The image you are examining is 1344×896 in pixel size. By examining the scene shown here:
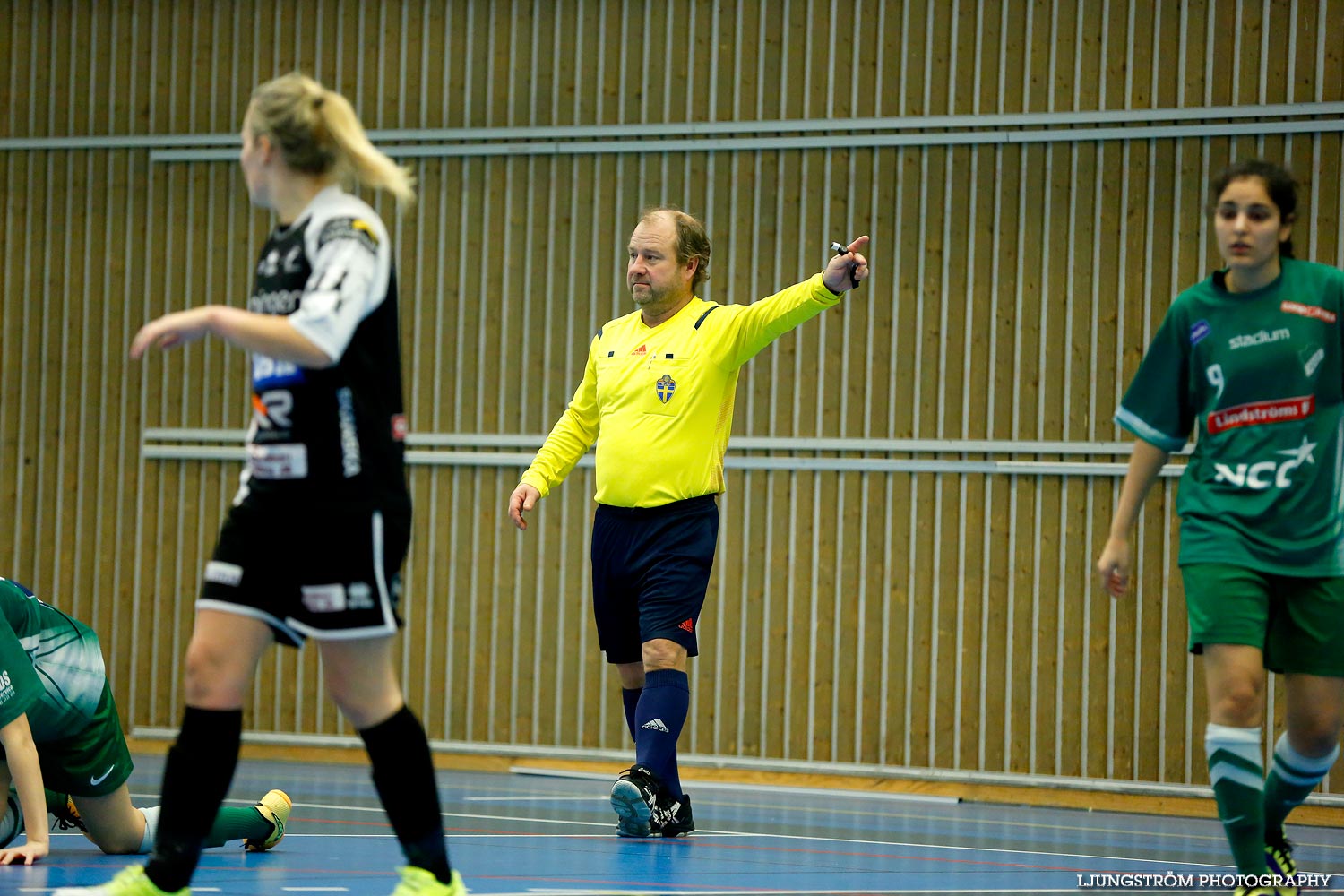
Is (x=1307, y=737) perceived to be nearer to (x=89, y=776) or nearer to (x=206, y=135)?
(x=89, y=776)

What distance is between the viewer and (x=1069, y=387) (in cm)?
842

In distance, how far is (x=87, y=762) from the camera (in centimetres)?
444

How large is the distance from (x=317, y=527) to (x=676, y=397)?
2606mm

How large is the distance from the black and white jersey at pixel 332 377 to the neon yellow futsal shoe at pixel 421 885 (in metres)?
0.75

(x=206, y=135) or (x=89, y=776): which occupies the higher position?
(x=206, y=135)

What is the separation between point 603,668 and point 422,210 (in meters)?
2.84

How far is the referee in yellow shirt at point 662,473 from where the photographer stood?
542cm

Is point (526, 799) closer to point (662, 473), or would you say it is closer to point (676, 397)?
point (662, 473)

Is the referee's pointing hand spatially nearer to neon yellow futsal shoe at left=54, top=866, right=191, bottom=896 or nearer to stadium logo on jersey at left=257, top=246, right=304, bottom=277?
stadium logo on jersey at left=257, top=246, right=304, bottom=277

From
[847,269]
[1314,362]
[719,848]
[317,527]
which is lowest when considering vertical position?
[719,848]

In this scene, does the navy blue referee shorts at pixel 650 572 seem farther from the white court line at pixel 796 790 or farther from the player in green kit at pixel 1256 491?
the white court line at pixel 796 790

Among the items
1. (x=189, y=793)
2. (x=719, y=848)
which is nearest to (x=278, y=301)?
(x=189, y=793)

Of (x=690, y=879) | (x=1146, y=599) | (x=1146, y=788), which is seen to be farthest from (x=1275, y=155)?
(x=690, y=879)

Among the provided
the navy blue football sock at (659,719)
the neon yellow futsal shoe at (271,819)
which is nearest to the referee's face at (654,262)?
the navy blue football sock at (659,719)
